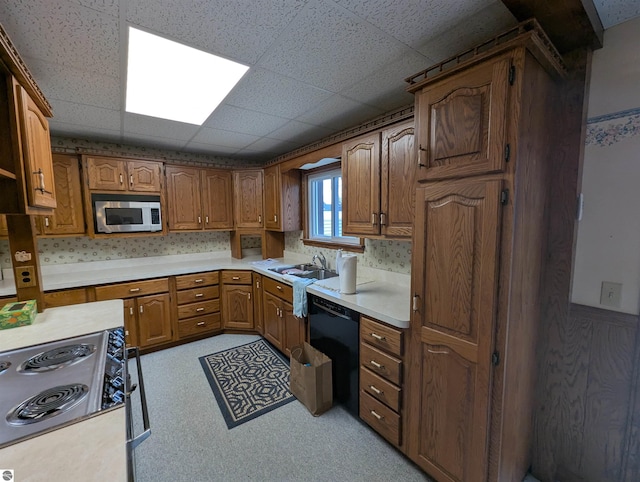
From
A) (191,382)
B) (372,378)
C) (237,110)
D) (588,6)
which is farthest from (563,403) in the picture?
(237,110)

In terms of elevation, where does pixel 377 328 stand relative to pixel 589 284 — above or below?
below

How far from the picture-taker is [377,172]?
2.05 m

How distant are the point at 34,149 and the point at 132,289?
1.75 meters

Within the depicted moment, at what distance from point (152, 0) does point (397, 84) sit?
137 centimetres

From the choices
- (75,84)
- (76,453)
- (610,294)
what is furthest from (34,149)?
(610,294)

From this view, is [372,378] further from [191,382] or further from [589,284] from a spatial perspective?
[191,382]

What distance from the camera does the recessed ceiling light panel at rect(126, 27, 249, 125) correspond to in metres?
1.40

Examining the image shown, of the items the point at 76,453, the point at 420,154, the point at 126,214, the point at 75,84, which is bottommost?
the point at 76,453

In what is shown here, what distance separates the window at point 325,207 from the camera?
301 centimetres

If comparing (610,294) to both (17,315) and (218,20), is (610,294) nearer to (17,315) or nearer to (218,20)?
(218,20)

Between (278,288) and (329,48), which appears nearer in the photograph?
(329,48)

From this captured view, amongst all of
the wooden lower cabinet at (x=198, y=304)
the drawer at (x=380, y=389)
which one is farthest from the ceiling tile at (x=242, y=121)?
the drawer at (x=380, y=389)

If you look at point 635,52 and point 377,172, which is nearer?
point 635,52

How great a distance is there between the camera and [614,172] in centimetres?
127
